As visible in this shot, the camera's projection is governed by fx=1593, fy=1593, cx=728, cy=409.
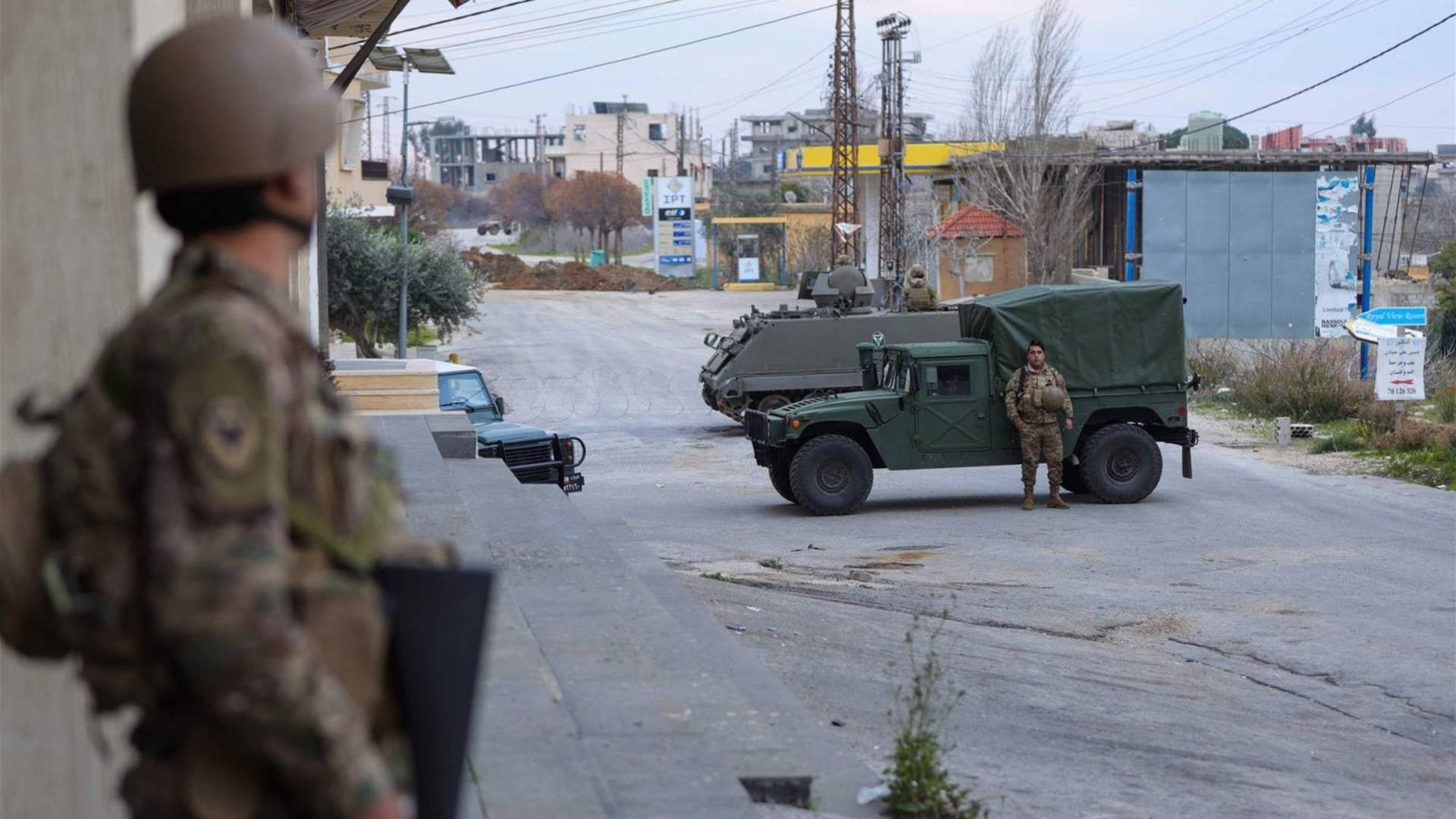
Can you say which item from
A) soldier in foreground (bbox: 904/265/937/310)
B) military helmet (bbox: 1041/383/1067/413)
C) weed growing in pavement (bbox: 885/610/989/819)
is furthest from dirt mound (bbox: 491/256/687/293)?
weed growing in pavement (bbox: 885/610/989/819)

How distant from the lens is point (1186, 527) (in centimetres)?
1440

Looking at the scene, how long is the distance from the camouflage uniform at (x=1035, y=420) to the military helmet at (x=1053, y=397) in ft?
0.16

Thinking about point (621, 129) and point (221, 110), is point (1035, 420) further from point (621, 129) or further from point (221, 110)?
point (621, 129)

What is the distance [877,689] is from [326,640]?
250 inches

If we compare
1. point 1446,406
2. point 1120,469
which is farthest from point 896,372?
point 1446,406

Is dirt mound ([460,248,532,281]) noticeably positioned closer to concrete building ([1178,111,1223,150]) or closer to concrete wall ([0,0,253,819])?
concrete building ([1178,111,1223,150])

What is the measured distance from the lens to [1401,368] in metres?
19.2

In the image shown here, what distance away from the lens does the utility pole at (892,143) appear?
40344 mm

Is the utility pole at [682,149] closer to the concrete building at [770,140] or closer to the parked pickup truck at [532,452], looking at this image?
the concrete building at [770,140]

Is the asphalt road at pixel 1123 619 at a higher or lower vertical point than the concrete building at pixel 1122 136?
lower

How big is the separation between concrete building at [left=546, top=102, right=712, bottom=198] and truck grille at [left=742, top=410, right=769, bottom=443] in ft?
304

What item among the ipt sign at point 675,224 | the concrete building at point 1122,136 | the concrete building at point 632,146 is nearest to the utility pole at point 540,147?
the concrete building at point 632,146

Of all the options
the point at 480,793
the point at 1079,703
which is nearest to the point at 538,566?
the point at 1079,703

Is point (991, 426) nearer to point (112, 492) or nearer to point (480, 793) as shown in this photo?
point (480, 793)
